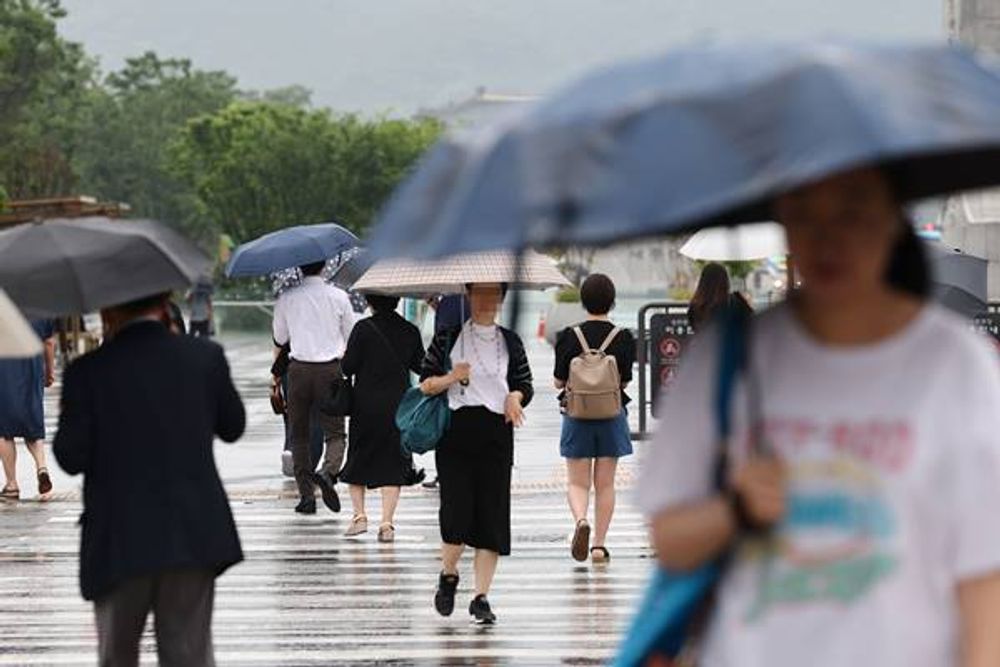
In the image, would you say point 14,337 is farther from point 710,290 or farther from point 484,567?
point 710,290

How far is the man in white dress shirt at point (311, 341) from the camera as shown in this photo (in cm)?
1711

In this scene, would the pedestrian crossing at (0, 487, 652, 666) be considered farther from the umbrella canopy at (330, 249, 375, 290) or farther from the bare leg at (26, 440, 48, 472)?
the umbrella canopy at (330, 249, 375, 290)

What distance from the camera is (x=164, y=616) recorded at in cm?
719

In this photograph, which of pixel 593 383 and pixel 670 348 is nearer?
pixel 593 383

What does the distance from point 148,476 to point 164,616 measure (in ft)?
1.35

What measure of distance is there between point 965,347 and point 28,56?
8159cm

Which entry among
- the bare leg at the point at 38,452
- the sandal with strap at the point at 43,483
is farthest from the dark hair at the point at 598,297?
the sandal with strap at the point at 43,483

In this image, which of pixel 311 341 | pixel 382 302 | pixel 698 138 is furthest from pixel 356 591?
pixel 698 138

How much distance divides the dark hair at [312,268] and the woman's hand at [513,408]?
5335mm

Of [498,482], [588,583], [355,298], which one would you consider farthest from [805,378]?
[355,298]

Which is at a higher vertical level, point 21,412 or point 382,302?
point 382,302

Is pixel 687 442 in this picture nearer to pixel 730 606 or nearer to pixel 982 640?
pixel 730 606

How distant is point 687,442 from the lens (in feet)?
14.0

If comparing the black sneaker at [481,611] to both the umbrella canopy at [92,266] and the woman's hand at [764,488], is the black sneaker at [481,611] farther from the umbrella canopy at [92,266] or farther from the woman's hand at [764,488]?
the woman's hand at [764,488]
